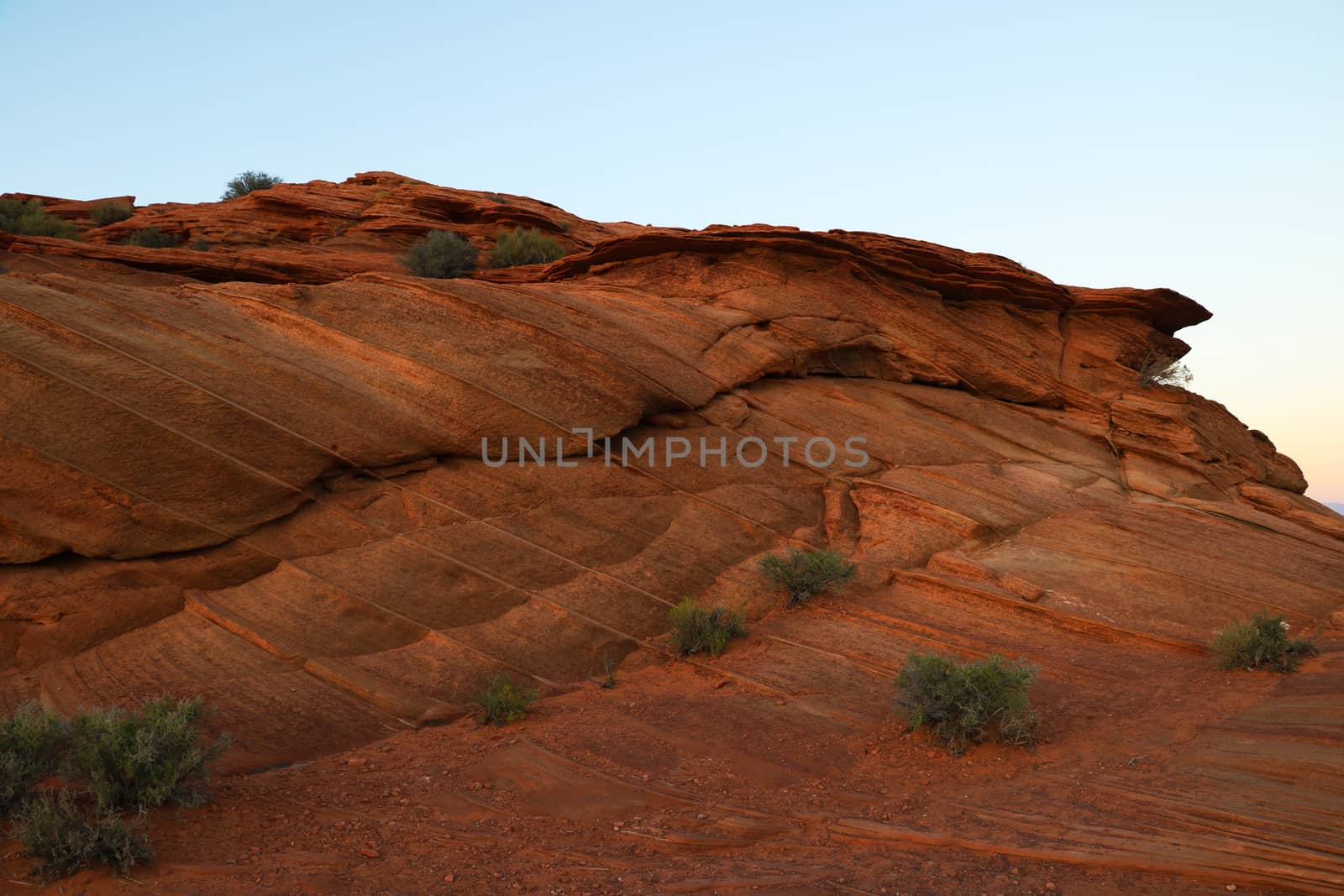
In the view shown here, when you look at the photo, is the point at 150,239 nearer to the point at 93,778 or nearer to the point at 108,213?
the point at 108,213

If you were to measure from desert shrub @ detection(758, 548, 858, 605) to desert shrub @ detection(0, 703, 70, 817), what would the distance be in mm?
7904

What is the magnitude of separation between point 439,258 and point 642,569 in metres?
9.87

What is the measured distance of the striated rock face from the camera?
985 centimetres

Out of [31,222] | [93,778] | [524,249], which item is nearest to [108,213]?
[31,222]

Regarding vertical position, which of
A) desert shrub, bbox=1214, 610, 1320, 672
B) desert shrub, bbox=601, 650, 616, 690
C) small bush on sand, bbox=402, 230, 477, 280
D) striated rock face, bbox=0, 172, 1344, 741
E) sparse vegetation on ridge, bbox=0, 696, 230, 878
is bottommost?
desert shrub, bbox=601, 650, 616, 690

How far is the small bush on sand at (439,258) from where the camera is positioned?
19.2 meters

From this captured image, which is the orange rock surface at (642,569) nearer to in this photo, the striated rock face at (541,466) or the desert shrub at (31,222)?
the striated rock face at (541,466)

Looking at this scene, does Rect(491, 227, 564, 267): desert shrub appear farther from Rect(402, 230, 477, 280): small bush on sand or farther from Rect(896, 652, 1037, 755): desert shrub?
Rect(896, 652, 1037, 755): desert shrub

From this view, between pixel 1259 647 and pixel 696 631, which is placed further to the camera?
pixel 696 631

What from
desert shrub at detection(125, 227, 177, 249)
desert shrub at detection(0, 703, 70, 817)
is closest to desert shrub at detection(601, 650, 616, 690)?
desert shrub at detection(0, 703, 70, 817)

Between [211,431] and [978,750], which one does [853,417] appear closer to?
[978,750]

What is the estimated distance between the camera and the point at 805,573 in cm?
1236

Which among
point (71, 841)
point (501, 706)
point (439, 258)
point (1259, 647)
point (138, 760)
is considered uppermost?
point (439, 258)

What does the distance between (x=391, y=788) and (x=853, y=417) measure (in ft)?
34.2
